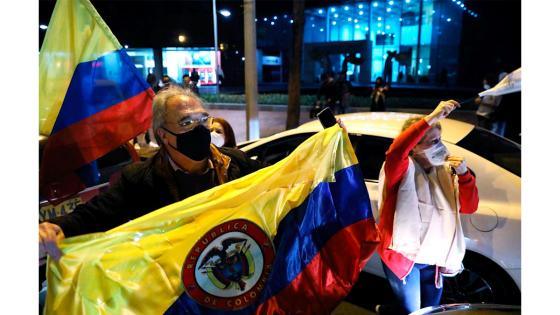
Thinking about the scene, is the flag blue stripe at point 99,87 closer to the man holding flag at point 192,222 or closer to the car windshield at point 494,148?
the man holding flag at point 192,222

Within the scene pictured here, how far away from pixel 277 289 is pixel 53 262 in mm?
1041

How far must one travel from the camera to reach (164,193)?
2379 millimetres

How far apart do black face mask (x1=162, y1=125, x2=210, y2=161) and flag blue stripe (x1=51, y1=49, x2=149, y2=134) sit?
0.57 metres

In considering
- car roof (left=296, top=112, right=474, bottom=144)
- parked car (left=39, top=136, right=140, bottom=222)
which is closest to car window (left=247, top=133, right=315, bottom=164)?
car roof (left=296, top=112, right=474, bottom=144)

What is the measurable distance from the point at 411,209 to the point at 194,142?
4.51 ft

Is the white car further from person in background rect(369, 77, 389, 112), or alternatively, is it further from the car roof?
person in background rect(369, 77, 389, 112)

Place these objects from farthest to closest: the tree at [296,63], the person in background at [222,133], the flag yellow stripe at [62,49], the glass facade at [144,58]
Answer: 1. the glass facade at [144,58]
2. the tree at [296,63]
3. the person in background at [222,133]
4. the flag yellow stripe at [62,49]

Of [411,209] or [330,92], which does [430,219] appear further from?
[330,92]

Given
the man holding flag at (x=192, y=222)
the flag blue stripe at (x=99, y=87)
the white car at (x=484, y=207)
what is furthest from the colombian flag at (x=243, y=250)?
the white car at (x=484, y=207)

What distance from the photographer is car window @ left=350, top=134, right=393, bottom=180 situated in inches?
149

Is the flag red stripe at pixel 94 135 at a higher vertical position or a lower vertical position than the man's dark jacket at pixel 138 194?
higher

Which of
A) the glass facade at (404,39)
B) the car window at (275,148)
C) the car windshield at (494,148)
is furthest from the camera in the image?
the glass facade at (404,39)

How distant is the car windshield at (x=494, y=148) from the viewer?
139 inches

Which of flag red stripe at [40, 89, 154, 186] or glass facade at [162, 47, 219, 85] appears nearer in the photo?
flag red stripe at [40, 89, 154, 186]
